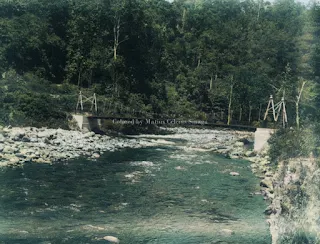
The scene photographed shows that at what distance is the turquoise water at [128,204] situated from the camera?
6.86 meters

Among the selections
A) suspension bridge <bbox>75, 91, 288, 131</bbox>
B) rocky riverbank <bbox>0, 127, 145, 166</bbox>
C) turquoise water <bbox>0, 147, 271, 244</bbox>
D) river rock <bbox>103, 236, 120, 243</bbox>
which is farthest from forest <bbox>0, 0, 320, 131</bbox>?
river rock <bbox>103, 236, 120, 243</bbox>

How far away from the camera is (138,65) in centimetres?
3362

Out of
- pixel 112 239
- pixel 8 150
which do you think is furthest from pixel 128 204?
pixel 8 150

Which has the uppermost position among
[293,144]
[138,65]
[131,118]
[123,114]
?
[138,65]

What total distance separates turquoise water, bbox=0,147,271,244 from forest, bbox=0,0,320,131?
733cm

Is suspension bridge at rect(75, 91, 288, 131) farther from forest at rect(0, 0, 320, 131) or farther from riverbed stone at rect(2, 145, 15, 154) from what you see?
riverbed stone at rect(2, 145, 15, 154)

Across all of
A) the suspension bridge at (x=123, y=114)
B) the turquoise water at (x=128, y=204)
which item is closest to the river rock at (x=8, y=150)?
the turquoise water at (x=128, y=204)

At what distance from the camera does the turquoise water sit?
686cm

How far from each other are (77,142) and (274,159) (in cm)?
828

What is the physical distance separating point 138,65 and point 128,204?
1016 inches

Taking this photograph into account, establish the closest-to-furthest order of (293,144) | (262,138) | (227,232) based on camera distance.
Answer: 1. (227,232)
2. (293,144)
3. (262,138)

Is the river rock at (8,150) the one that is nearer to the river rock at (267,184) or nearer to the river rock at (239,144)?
the river rock at (267,184)

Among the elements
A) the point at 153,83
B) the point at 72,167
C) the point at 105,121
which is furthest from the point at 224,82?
the point at 72,167

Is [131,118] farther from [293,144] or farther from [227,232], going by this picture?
[227,232]
